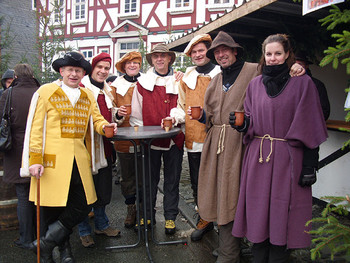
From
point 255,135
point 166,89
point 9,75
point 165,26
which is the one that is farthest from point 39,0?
point 255,135

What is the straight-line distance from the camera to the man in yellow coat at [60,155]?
248 centimetres

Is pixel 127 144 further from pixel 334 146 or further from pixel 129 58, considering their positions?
pixel 334 146

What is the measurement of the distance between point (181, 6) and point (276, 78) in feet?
48.1

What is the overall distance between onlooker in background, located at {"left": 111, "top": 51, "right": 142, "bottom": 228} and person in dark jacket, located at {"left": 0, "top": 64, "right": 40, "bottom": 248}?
979 mm

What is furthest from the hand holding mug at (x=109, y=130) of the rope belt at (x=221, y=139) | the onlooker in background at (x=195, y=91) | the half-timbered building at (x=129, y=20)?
the half-timbered building at (x=129, y=20)

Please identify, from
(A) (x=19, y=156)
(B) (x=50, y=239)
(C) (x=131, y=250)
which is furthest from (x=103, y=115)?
(C) (x=131, y=250)

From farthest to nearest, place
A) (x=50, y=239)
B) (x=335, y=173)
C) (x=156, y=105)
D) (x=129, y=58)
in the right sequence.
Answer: (x=335, y=173) → (x=129, y=58) → (x=156, y=105) → (x=50, y=239)

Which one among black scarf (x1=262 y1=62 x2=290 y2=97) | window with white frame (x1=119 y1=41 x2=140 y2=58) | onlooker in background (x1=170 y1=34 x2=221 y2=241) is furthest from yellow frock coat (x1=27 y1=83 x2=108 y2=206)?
window with white frame (x1=119 y1=41 x2=140 y2=58)

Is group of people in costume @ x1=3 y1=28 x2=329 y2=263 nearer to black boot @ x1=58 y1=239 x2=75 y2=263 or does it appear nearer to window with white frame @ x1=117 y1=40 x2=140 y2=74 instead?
black boot @ x1=58 y1=239 x2=75 y2=263

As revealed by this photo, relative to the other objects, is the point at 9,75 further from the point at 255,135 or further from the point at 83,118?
the point at 255,135

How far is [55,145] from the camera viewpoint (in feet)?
8.36

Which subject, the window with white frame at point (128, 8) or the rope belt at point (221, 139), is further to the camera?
the window with white frame at point (128, 8)

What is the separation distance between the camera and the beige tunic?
2.54m

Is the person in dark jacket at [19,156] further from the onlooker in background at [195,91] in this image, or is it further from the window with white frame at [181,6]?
the window with white frame at [181,6]
